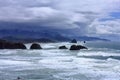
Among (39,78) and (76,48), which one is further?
(76,48)

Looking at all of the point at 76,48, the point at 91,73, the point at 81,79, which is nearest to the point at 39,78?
the point at 81,79

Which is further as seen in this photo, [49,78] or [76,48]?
[76,48]

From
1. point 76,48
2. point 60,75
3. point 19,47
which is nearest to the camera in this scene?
point 60,75

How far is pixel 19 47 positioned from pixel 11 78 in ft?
260

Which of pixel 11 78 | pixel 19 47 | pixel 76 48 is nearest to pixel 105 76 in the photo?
pixel 11 78

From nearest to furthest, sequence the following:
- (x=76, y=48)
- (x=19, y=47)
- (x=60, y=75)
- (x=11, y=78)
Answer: (x=11, y=78), (x=60, y=75), (x=76, y=48), (x=19, y=47)

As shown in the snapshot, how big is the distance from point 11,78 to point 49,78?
159 inches

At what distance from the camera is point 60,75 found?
35875 millimetres

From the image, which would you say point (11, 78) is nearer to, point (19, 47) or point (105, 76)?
point (105, 76)

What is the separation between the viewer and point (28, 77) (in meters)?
34.1

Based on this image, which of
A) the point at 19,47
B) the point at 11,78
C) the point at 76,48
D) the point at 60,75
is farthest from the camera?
the point at 19,47

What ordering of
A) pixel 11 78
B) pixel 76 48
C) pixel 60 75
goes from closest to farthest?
1. pixel 11 78
2. pixel 60 75
3. pixel 76 48

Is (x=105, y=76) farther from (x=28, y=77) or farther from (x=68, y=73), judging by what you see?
(x=28, y=77)

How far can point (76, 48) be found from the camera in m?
100
